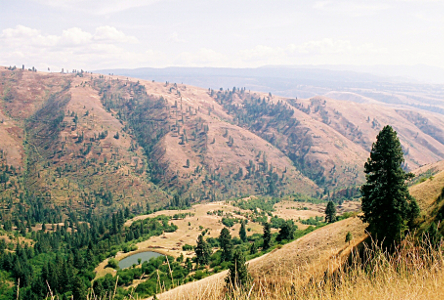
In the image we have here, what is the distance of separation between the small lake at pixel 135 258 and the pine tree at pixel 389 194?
76127 mm

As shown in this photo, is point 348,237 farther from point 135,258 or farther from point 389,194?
point 135,258

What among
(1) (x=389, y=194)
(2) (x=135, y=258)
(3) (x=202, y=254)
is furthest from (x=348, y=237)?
(2) (x=135, y=258)

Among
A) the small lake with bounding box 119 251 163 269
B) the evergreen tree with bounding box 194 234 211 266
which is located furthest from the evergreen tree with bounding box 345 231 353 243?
the small lake with bounding box 119 251 163 269

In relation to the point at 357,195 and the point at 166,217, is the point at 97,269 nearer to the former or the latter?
the point at 166,217

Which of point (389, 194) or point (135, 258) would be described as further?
point (135, 258)

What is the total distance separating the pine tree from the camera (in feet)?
82.3

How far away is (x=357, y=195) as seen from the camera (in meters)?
184

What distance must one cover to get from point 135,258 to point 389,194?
83506mm

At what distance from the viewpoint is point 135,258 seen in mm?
90812

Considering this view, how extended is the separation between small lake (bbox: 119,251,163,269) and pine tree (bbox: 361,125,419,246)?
76.1 meters

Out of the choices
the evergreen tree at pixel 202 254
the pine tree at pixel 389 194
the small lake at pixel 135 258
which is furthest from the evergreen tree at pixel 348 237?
the small lake at pixel 135 258

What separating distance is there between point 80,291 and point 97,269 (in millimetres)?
38582

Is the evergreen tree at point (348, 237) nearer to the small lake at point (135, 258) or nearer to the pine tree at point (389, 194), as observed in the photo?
the pine tree at point (389, 194)

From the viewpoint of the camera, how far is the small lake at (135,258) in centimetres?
8575
